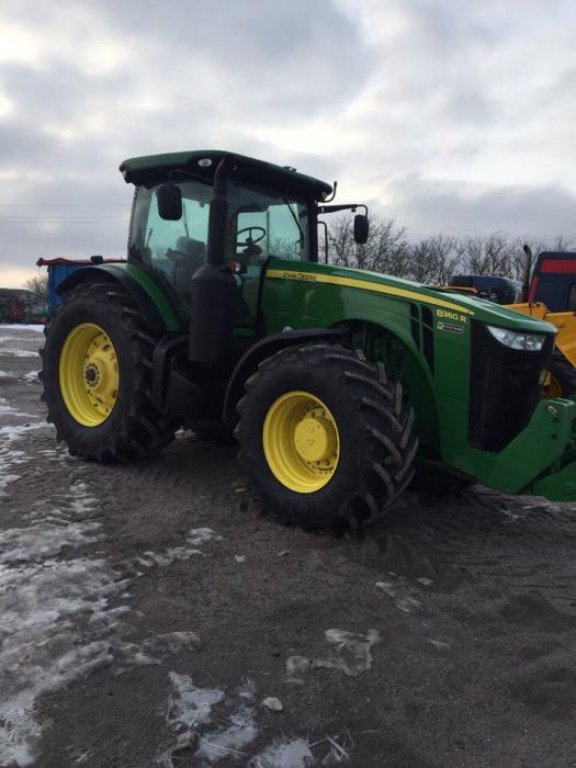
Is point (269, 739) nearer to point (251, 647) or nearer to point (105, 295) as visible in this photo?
point (251, 647)

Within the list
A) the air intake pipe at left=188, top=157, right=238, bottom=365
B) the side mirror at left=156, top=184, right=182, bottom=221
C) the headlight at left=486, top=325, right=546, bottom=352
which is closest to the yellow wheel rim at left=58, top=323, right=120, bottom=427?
the air intake pipe at left=188, top=157, right=238, bottom=365

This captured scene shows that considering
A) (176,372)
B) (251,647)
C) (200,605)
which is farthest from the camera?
(176,372)

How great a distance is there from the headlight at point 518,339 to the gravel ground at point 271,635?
1.24m

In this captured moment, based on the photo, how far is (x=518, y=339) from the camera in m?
3.83

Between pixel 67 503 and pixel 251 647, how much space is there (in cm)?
207

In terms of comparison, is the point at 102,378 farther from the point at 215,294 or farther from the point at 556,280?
the point at 556,280

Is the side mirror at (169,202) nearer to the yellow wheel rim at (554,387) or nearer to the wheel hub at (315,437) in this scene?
the wheel hub at (315,437)

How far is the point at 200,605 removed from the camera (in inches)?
A: 122

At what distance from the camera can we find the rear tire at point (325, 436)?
3637 millimetres

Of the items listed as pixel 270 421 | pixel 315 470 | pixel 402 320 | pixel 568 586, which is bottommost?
pixel 568 586

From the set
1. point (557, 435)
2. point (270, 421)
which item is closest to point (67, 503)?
point (270, 421)

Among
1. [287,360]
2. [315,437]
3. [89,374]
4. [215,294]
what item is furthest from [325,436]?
[89,374]

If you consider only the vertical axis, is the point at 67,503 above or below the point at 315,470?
below

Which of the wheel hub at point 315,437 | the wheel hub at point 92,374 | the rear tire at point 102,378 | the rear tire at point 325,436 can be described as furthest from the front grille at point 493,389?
the wheel hub at point 92,374
